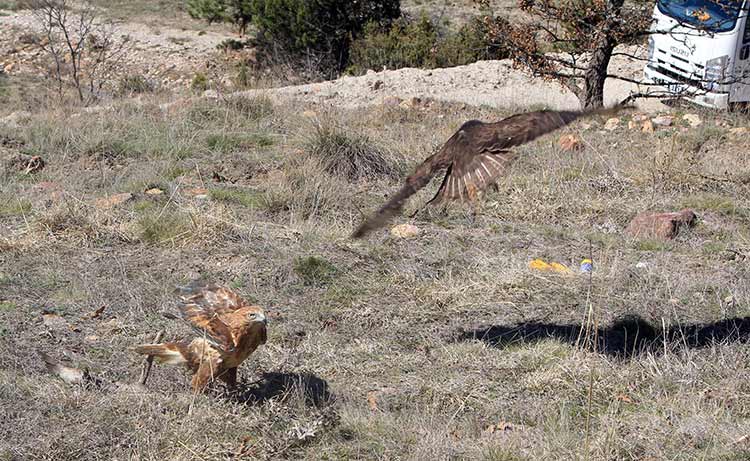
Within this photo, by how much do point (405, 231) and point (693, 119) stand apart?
5587mm

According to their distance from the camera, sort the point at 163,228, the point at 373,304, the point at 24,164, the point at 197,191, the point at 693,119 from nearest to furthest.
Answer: the point at 373,304
the point at 163,228
the point at 197,191
the point at 24,164
the point at 693,119

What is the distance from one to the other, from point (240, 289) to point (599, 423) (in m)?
2.36

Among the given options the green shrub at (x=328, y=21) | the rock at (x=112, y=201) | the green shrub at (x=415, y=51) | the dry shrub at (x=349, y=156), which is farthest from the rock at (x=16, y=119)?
the green shrub at (x=328, y=21)

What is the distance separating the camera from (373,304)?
5.19 meters

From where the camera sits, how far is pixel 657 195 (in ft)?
24.0

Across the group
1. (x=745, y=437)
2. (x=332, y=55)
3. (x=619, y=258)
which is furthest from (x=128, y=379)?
(x=332, y=55)

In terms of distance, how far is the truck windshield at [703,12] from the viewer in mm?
10945

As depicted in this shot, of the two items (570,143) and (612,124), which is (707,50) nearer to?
(612,124)

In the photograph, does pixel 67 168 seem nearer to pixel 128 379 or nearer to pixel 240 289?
pixel 240 289

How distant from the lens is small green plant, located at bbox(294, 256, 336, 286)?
5504mm

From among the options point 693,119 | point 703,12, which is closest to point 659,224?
point 693,119

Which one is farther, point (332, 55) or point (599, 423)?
point (332, 55)

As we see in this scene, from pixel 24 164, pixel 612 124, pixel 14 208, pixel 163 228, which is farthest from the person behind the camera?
pixel 612 124

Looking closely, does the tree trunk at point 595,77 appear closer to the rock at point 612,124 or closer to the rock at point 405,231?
the rock at point 612,124
